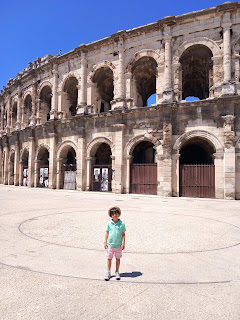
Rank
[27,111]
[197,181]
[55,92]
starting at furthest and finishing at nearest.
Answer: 1. [27,111]
2. [55,92]
3. [197,181]

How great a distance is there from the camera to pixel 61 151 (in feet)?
58.4

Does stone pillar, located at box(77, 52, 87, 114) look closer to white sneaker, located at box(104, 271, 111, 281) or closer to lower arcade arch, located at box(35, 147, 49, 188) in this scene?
lower arcade arch, located at box(35, 147, 49, 188)

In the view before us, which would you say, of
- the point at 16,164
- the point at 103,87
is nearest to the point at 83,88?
the point at 103,87

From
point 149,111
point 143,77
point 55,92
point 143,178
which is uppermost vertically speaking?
point 143,77

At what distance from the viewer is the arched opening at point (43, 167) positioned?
19.2 meters

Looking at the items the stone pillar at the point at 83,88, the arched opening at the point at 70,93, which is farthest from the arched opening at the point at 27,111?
the stone pillar at the point at 83,88

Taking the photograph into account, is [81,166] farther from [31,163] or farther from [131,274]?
[131,274]

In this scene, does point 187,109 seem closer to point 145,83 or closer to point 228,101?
point 228,101

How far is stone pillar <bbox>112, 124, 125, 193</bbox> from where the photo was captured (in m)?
14.4

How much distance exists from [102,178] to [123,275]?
13.2m

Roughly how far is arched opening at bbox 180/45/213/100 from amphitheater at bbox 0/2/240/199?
0.24ft

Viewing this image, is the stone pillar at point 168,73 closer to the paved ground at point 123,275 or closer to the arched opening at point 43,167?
the paved ground at point 123,275

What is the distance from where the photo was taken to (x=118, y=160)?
14562 millimetres

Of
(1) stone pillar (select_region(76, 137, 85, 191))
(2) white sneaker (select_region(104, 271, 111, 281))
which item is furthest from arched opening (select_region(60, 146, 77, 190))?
(2) white sneaker (select_region(104, 271, 111, 281))
